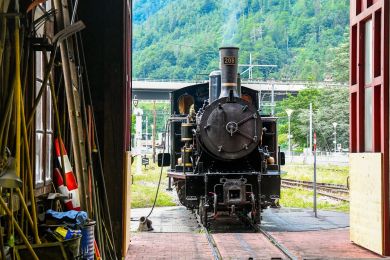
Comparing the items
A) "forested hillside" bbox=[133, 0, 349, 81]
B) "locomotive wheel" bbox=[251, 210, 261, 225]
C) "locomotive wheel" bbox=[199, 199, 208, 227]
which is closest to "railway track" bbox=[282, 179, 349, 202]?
"locomotive wheel" bbox=[251, 210, 261, 225]

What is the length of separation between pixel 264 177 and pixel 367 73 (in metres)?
3.04

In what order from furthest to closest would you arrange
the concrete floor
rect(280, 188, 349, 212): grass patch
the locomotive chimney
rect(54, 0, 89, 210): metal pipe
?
1. rect(280, 188, 349, 212): grass patch
2. the locomotive chimney
3. the concrete floor
4. rect(54, 0, 89, 210): metal pipe

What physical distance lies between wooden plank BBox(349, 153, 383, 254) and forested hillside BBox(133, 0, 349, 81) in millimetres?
41118

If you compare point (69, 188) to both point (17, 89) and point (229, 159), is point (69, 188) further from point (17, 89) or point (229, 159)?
point (229, 159)

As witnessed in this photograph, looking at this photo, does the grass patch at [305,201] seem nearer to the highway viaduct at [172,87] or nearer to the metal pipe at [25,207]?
the metal pipe at [25,207]

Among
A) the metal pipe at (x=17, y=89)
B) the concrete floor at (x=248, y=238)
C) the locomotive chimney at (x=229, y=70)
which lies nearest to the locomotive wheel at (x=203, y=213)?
the concrete floor at (x=248, y=238)

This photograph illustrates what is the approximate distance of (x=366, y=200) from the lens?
9133 millimetres

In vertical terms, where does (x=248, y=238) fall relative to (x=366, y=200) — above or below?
below

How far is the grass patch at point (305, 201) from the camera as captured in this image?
52.1ft

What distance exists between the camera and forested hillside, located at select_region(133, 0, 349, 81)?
197 ft

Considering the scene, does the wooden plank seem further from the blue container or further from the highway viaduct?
the highway viaduct

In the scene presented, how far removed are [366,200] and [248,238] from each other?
2.19m

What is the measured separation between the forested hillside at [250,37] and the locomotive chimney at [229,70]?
39.4 m

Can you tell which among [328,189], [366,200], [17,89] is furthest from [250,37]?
[17,89]
